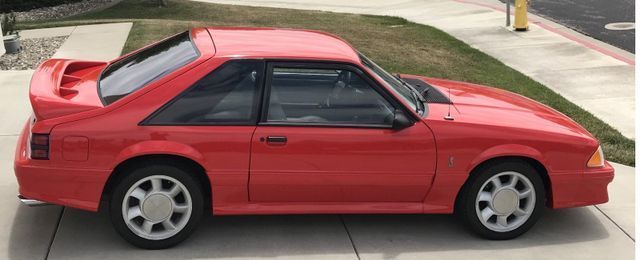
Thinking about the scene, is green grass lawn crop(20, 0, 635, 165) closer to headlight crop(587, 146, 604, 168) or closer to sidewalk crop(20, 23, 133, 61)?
sidewalk crop(20, 23, 133, 61)

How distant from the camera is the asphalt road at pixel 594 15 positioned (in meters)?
12.7

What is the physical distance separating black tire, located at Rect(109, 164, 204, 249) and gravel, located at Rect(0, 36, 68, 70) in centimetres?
593

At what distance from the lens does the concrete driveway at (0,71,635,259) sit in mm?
4512

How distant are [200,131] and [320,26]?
999 centimetres

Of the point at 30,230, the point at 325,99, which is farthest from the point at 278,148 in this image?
the point at 30,230

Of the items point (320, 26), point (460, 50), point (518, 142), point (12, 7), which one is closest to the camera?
point (518, 142)

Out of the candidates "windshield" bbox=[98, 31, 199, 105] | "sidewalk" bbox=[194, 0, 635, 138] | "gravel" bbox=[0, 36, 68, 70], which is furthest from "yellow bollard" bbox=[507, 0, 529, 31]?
"windshield" bbox=[98, 31, 199, 105]

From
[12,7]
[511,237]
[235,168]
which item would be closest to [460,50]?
[511,237]

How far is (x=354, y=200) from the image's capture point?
15.2ft

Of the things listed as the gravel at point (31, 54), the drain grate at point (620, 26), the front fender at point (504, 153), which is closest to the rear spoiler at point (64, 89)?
the front fender at point (504, 153)

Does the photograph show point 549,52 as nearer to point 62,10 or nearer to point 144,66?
point 144,66

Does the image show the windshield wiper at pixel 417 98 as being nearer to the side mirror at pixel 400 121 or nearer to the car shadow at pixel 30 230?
the side mirror at pixel 400 121

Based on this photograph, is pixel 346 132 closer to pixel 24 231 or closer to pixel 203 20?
pixel 24 231

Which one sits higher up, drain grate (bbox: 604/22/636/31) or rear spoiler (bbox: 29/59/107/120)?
rear spoiler (bbox: 29/59/107/120)
